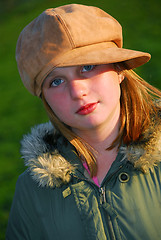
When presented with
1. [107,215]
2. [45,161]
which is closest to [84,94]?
[45,161]

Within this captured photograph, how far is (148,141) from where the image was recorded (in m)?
1.91

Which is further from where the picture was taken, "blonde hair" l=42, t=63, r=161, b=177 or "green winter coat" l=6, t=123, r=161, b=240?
"blonde hair" l=42, t=63, r=161, b=177

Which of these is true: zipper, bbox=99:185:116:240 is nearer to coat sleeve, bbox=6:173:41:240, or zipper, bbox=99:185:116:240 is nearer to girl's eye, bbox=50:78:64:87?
coat sleeve, bbox=6:173:41:240

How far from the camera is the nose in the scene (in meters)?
1.78

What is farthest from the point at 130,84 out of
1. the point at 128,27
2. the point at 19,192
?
the point at 128,27

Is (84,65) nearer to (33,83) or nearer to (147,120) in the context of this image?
(33,83)

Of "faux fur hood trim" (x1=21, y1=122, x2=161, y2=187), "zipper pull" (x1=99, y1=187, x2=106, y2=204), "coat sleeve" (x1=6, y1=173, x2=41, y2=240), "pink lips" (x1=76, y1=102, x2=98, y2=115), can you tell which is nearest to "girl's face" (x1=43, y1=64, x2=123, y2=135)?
"pink lips" (x1=76, y1=102, x2=98, y2=115)

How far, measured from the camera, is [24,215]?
2.13 m

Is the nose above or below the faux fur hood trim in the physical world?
above

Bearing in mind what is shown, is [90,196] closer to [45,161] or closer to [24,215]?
[45,161]

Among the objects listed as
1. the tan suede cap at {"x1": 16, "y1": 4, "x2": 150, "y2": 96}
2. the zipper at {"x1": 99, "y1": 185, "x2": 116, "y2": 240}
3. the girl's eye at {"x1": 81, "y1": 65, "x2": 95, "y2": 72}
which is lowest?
the zipper at {"x1": 99, "y1": 185, "x2": 116, "y2": 240}

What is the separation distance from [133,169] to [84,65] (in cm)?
64

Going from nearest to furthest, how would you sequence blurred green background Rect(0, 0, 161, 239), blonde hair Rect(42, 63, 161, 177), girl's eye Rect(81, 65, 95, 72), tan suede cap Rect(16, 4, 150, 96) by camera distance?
1. tan suede cap Rect(16, 4, 150, 96)
2. girl's eye Rect(81, 65, 95, 72)
3. blonde hair Rect(42, 63, 161, 177)
4. blurred green background Rect(0, 0, 161, 239)

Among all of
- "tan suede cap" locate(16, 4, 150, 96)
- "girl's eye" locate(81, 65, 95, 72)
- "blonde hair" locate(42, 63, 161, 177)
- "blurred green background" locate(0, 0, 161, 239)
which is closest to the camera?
Result: "tan suede cap" locate(16, 4, 150, 96)
